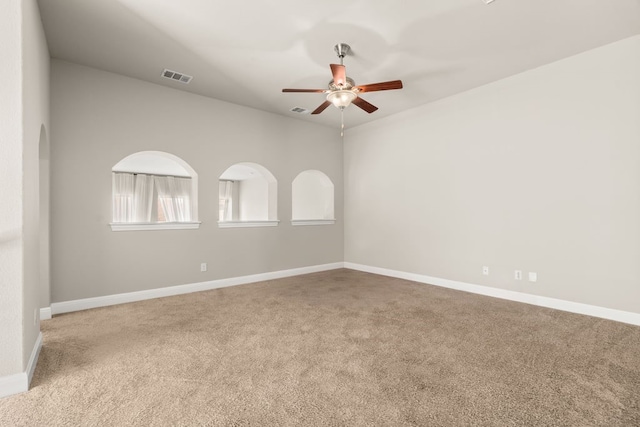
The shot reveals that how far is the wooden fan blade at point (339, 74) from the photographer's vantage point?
9.49 ft

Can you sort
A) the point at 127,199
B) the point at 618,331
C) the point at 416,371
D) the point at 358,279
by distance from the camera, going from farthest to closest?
the point at 127,199
the point at 358,279
the point at 618,331
the point at 416,371

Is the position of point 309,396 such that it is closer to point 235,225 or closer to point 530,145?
point 235,225

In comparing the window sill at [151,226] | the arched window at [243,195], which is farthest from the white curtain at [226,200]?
the window sill at [151,226]

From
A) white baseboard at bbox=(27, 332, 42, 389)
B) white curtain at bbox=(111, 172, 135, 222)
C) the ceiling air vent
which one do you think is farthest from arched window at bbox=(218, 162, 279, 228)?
white baseboard at bbox=(27, 332, 42, 389)

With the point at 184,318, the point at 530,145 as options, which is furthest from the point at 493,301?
the point at 184,318

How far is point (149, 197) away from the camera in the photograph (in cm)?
1062

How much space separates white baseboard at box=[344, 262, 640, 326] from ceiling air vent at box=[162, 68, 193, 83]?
4351 millimetres

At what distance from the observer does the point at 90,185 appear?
3748 millimetres

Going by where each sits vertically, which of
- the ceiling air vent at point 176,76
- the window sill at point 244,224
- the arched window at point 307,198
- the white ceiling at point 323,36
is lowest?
the window sill at point 244,224

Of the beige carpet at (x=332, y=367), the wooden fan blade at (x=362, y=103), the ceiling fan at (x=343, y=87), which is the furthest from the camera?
the wooden fan blade at (x=362, y=103)

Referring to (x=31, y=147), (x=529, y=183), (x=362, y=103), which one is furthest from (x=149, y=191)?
(x=529, y=183)

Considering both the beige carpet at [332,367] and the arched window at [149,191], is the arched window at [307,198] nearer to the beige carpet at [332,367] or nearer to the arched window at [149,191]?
the arched window at [149,191]

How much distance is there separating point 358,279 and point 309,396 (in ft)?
11.5

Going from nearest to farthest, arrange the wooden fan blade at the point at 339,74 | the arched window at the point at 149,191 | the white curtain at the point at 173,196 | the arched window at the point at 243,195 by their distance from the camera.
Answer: the wooden fan blade at the point at 339,74 < the arched window at the point at 149,191 < the white curtain at the point at 173,196 < the arched window at the point at 243,195
